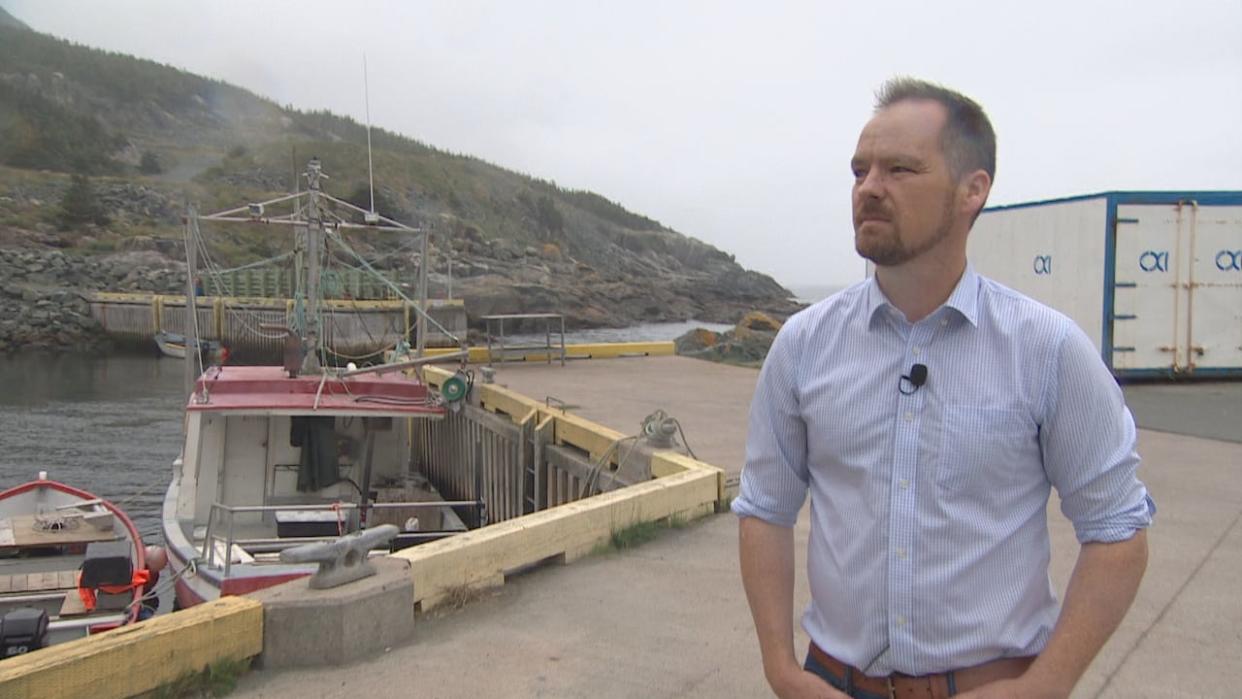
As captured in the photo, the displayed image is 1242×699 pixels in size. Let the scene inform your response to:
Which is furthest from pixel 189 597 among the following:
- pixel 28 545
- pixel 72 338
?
pixel 72 338

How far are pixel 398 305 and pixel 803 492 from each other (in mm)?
38050

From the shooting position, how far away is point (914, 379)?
184 cm

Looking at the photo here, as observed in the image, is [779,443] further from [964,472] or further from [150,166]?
[150,166]

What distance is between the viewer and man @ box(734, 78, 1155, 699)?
1766mm

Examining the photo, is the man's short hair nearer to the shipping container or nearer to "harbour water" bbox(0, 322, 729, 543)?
the shipping container

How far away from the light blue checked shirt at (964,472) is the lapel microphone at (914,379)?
0.01 m

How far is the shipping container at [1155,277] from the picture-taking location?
1252 cm

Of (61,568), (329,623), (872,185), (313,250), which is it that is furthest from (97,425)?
(872,185)

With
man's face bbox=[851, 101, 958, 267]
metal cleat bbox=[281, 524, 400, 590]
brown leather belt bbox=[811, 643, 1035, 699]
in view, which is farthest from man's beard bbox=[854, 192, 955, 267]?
metal cleat bbox=[281, 524, 400, 590]

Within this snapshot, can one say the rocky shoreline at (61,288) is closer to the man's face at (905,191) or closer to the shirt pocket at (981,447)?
the man's face at (905,191)

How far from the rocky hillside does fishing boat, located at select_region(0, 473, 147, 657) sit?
1145 inches

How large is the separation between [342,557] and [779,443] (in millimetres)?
2849

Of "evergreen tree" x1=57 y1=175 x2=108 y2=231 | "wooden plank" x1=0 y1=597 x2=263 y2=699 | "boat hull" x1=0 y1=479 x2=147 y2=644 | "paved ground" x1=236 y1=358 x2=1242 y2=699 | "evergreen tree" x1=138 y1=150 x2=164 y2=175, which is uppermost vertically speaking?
"evergreen tree" x1=138 y1=150 x2=164 y2=175

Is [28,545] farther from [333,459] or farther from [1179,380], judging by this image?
[1179,380]
